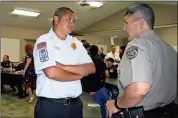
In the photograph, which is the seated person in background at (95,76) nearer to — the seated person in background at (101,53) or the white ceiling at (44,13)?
the seated person in background at (101,53)

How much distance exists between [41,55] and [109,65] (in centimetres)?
179

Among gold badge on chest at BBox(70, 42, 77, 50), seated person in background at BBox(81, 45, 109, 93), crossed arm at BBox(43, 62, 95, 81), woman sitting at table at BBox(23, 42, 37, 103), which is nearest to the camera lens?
crossed arm at BBox(43, 62, 95, 81)

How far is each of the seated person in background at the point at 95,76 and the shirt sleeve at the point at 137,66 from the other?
1913 mm

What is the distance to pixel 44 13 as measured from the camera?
280 centimetres

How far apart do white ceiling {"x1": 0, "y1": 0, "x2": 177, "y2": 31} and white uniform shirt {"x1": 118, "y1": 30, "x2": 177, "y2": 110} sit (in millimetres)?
1642

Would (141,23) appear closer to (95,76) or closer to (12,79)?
(95,76)

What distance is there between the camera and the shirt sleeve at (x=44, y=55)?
149 cm

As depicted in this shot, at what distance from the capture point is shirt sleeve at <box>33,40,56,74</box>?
1490 millimetres

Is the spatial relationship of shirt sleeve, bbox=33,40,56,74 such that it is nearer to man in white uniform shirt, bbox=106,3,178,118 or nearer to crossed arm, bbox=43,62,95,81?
crossed arm, bbox=43,62,95,81

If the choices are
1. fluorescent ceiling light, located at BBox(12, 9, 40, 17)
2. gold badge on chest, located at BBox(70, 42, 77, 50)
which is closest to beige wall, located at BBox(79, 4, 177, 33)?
fluorescent ceiling light, located at BBox(12, 9, 40, 17)

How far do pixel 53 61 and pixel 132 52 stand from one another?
2.08ft

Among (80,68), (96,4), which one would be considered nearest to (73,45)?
(80,68)

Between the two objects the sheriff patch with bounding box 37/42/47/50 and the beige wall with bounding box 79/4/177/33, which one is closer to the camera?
the sheriff patch with bounding box 37/42/47/50

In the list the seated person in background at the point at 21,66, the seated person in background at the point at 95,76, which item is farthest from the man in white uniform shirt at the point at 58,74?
the seated person in background at the point at 95,76
